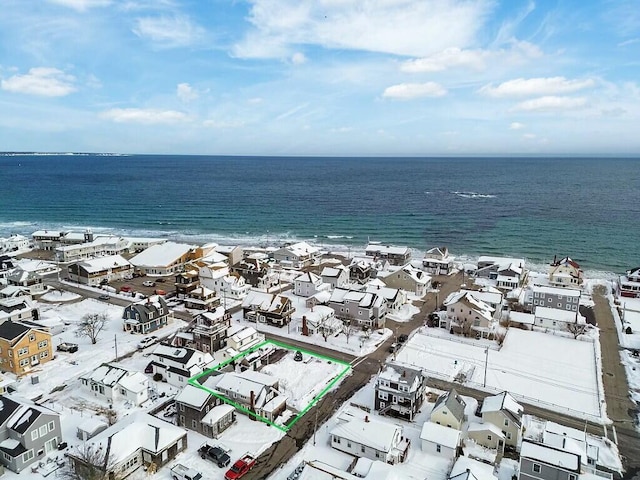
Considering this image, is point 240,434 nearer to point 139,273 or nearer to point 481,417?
point 481,417

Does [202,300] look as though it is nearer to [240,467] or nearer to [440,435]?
[240,467]

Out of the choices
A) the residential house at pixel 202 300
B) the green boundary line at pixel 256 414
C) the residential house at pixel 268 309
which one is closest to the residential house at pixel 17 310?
the residential house at pixel 202 300

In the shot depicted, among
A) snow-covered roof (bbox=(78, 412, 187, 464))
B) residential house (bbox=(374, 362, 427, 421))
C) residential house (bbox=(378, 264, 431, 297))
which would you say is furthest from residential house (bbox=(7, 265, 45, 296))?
residential house (bbox=(374, 362, 427, 421))

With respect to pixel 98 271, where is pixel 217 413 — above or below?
below

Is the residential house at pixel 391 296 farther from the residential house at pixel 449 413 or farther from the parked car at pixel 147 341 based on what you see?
the parked car at pixel 147 341

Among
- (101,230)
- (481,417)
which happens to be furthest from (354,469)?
(101,230)

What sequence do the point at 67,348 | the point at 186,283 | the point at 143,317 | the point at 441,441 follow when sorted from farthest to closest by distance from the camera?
the point at 186,283
the point at 143,317
the point at 67,348
the point at 441,441

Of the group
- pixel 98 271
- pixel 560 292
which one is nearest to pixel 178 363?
pixel 98 271

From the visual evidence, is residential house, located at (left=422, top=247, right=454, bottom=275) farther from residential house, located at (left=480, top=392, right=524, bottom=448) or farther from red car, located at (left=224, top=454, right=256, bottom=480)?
red car, located at (left=224, top=454, right=256, bottom=480)
